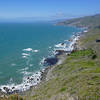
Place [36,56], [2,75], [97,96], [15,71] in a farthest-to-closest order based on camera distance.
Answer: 1. [36,56]
2. [15,71]
3. [2,75]
4. [97,96]

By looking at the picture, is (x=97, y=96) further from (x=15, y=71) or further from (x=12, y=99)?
(x=15, y=71)

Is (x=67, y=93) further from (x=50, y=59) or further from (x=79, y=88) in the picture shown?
(x=50, y=59)

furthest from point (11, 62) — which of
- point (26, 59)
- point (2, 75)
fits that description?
point (2, 75)

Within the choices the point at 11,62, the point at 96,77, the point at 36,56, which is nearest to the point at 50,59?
the point at 36,56

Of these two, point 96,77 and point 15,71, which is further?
point 15,71

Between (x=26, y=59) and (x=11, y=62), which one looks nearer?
(x=11, y=62)

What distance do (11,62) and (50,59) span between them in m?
21.3

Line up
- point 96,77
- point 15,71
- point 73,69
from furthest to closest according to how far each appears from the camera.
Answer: point 15,71, point 73,69, point 96,77

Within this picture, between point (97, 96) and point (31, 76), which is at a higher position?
point (97, 96)

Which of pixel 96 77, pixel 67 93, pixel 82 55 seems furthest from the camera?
pixel 82 55

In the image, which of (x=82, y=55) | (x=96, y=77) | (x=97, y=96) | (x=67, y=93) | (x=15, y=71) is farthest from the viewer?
(x=82, y=55)

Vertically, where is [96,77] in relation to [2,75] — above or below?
above

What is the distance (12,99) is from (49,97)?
8.98m

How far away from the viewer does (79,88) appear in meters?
40.9
